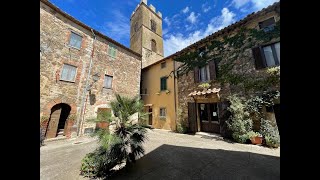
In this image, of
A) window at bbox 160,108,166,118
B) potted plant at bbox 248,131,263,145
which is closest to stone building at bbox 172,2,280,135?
potted plant at bbox 248,131,263,145

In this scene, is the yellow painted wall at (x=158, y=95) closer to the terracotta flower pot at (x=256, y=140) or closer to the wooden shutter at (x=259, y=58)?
the terracotta flower pot at (x=256, y=140)

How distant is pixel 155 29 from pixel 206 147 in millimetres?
19331

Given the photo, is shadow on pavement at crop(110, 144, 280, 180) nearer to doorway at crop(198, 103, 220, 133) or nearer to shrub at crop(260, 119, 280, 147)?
shrub at crop(260, 119, 280, 147)

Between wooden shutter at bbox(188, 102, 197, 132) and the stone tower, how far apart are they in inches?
372

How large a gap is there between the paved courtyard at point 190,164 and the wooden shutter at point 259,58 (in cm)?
411

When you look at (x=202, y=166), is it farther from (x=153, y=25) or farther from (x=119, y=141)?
(x=153, y=25)

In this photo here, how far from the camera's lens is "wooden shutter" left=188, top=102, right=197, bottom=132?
10070 millimetres

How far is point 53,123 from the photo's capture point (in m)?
8.91

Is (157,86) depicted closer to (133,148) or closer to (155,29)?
(133,148)

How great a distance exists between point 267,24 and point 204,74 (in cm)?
436

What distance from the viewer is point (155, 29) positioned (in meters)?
21.7

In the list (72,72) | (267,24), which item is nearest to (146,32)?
(72,72)

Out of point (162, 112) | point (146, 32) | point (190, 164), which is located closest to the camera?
point (190, 164)
